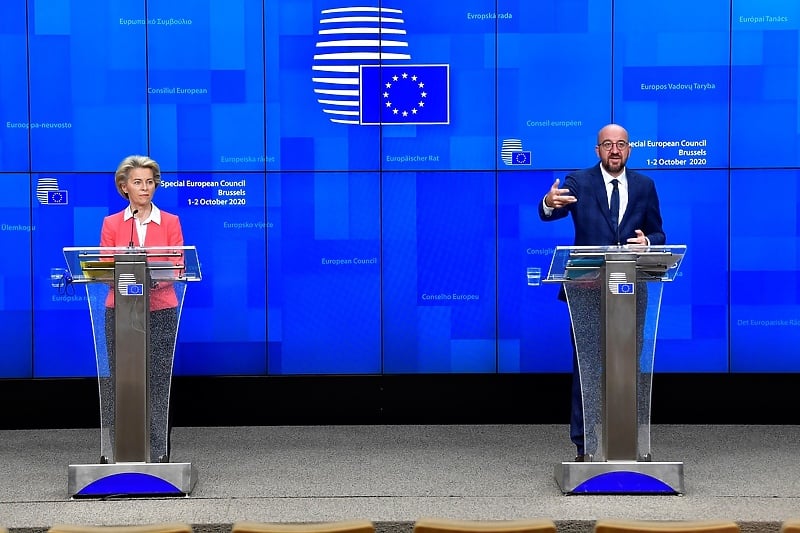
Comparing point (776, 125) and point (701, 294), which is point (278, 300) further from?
point (776, 125)

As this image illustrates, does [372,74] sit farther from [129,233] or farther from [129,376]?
[129,376]

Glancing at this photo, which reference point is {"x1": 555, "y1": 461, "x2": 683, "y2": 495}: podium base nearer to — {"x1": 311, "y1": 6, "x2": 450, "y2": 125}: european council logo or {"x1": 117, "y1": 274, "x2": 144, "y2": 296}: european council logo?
{"x1": 117, "y1": 274, "x2": 144, "y2": 296}: european council logo

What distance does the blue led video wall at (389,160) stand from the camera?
6.70 m

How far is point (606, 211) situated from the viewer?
520 centimetres

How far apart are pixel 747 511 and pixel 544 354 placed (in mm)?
2496

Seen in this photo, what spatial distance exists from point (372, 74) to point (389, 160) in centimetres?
56

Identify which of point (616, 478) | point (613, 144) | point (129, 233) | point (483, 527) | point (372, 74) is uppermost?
point (372, 74)

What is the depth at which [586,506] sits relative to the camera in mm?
4578

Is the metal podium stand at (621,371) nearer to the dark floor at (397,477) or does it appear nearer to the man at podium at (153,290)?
the dark floor at (397,477)

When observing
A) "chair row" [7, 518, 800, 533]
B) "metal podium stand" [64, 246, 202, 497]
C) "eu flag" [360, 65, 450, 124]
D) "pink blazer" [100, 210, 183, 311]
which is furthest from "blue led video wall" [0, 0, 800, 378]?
"chair row" [7, 518, 800, 533]

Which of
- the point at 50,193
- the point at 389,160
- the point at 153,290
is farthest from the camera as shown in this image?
the point at 389,160

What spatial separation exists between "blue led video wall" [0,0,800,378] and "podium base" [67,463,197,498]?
2.06m

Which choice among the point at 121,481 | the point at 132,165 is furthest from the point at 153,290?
the point at 121,481

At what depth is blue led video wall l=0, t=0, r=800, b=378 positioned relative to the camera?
6703mm
